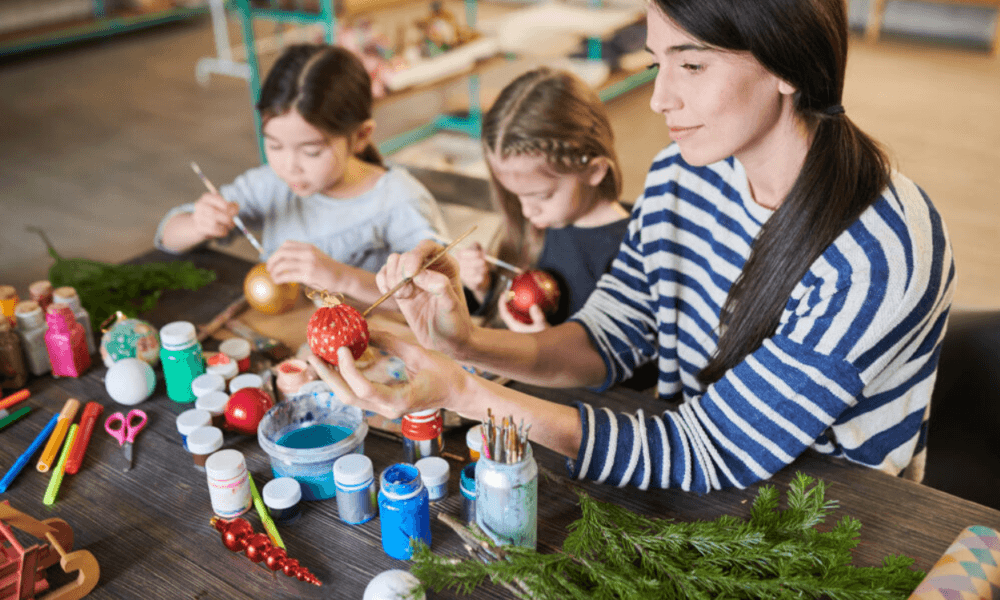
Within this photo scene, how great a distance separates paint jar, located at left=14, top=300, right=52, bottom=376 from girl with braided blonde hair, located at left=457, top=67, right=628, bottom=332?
88 cm

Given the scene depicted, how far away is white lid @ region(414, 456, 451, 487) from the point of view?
3.81 ft

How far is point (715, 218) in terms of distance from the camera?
148 centimetres

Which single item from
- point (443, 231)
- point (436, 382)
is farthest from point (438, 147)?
point (436, 382)

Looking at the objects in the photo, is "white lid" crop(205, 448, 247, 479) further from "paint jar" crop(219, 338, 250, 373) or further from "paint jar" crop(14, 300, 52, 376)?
"paint jar" crop(14, 300, 52, 376)

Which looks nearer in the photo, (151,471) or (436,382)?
(436,382)

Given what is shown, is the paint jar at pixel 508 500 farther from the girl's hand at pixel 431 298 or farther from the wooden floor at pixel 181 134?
the wooden floor at pixel 181 134

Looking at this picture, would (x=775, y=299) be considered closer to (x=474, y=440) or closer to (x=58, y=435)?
(x=474, y=440)

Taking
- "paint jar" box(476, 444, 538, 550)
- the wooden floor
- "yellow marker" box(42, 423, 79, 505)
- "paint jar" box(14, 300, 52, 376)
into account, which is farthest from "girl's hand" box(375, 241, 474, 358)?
the wooden floor

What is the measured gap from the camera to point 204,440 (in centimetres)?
125

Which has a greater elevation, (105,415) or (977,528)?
(977,528)

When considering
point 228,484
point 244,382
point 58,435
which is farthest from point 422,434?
point 58,435

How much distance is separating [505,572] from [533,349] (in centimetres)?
53

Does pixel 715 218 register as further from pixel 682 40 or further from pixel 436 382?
pixel 436 382

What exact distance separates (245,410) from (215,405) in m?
0.07
